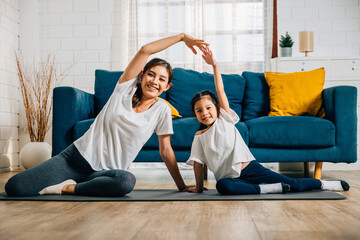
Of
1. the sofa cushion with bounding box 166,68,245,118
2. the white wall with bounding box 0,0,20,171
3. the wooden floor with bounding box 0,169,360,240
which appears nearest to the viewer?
the wooden floor with bounding box 0,169,360,240

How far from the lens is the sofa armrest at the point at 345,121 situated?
274cm

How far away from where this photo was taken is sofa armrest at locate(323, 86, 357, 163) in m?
2.74

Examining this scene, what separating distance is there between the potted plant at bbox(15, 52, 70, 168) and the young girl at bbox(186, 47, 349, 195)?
2.24 meters

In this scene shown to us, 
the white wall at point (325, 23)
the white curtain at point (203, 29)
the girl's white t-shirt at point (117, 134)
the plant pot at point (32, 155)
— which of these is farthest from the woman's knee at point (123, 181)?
the white wall at point (325, 23)

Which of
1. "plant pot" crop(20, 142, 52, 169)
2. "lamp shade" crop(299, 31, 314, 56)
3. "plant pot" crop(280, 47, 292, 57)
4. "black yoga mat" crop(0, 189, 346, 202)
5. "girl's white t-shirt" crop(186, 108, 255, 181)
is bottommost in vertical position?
"plant pot" crop(20, 142, 52, 169)

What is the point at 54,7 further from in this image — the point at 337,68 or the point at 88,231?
the point at 88,231

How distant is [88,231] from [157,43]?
3.67ft

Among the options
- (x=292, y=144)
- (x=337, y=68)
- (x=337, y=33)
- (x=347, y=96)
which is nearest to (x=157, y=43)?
(x=292, y=144)

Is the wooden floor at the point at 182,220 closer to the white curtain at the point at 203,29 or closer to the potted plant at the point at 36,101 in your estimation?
the potted plant at the point at 36,101

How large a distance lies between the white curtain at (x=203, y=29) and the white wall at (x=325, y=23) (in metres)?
0.27

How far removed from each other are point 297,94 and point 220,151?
1441 millimetres

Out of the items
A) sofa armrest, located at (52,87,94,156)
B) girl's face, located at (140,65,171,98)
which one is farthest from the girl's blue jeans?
sofa armrest, located at (52,87,94,156)

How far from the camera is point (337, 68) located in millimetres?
3947

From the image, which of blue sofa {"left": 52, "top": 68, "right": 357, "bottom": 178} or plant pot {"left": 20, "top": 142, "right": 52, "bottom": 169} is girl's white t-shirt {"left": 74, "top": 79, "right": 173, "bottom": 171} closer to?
blue sofa {"left": 52, "top": 68, "right": 357, "bottom": 178}
